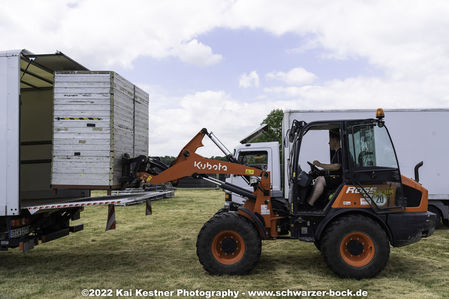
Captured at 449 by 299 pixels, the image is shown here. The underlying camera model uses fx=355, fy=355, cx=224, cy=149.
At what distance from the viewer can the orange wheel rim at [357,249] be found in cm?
547

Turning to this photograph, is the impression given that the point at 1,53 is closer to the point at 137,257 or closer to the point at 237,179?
the point at 137,257

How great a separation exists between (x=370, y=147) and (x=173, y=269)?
12.7 feet

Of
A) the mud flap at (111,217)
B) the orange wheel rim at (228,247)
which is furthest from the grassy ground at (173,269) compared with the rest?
the mud flap at (111,217)

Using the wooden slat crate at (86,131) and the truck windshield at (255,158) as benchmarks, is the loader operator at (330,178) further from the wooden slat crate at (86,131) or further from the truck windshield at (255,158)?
the truck windshield at (255,158)

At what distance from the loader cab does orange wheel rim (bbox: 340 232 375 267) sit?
478 mm

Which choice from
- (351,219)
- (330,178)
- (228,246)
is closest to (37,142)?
(228,246)

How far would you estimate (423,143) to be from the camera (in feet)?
30.1

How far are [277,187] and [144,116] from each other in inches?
160

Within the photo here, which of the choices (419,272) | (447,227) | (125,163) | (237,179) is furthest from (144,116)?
(447,227)

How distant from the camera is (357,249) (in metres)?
5.48

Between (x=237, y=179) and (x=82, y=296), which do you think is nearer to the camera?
(x=82, y=296)

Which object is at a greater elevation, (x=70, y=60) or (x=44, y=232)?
(x=70, y=60)

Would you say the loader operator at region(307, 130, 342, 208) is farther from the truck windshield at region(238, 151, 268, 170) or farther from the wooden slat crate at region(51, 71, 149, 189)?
the truck windshield at region(238, 151, 268, 170)

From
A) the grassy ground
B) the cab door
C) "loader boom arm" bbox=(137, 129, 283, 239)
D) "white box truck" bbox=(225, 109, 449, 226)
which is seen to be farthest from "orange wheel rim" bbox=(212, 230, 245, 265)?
"white box truck" bbox=(225, 109, 449, 226)
